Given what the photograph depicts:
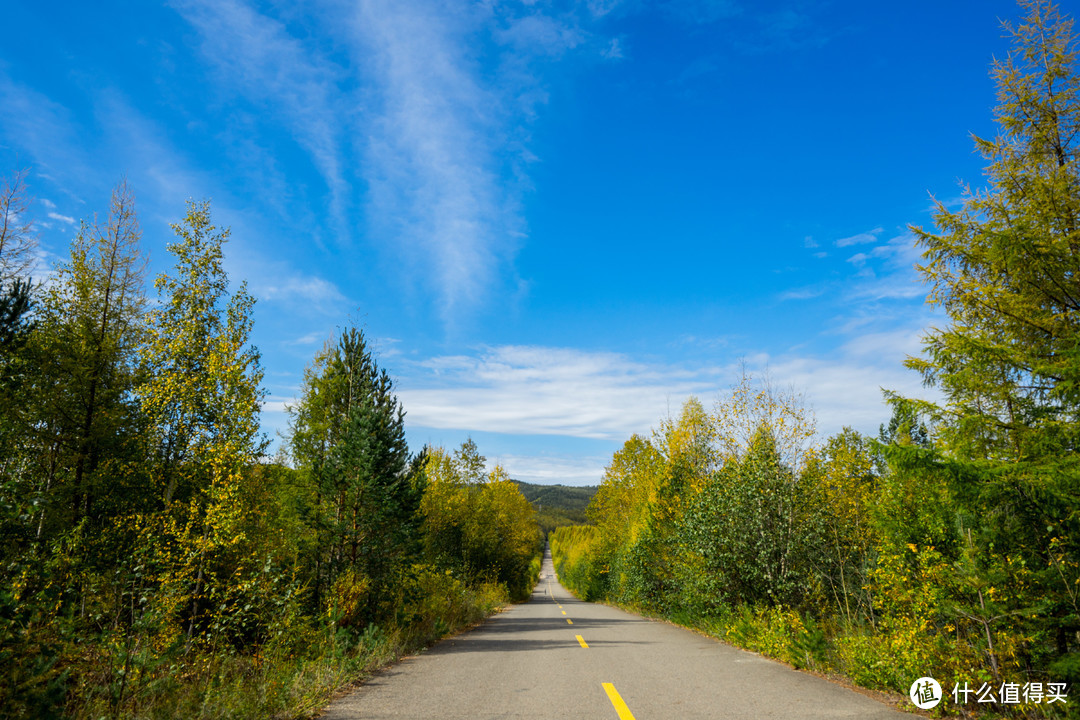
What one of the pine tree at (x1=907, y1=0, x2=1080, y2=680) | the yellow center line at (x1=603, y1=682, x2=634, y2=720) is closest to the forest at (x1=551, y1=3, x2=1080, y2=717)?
the pine tree at (x1=907, y1=0, x2=1080, y2=680)

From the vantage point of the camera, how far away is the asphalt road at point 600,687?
5.86 meters

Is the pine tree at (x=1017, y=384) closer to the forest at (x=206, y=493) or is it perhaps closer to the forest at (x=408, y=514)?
the forest at (x=408, y=514)

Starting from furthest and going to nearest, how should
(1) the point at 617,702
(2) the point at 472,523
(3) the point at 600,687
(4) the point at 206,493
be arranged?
(2) the point at 472,523, (4) the point at 206,493, (3) the point at 600,687, (1) the point at 617,702

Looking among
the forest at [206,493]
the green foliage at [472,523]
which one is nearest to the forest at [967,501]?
the forest at [206,493]

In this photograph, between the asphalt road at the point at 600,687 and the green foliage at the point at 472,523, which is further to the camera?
the green foliage at the point at 472,523

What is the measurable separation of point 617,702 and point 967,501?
16.6 ft

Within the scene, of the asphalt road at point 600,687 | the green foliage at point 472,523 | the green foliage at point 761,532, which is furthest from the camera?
the green foliage at point 472,523

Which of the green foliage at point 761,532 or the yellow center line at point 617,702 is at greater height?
the green foliage at point 761,532

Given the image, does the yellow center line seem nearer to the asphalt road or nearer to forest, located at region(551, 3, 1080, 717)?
the asphalt road

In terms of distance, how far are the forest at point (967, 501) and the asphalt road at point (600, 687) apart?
1033mm

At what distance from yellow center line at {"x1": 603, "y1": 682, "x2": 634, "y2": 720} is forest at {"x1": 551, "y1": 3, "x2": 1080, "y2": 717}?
12.2 ft

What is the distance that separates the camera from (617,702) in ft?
20.3

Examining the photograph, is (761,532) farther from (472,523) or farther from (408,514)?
(472,523)

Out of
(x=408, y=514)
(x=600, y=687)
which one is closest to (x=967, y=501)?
(x=600, y=687)
